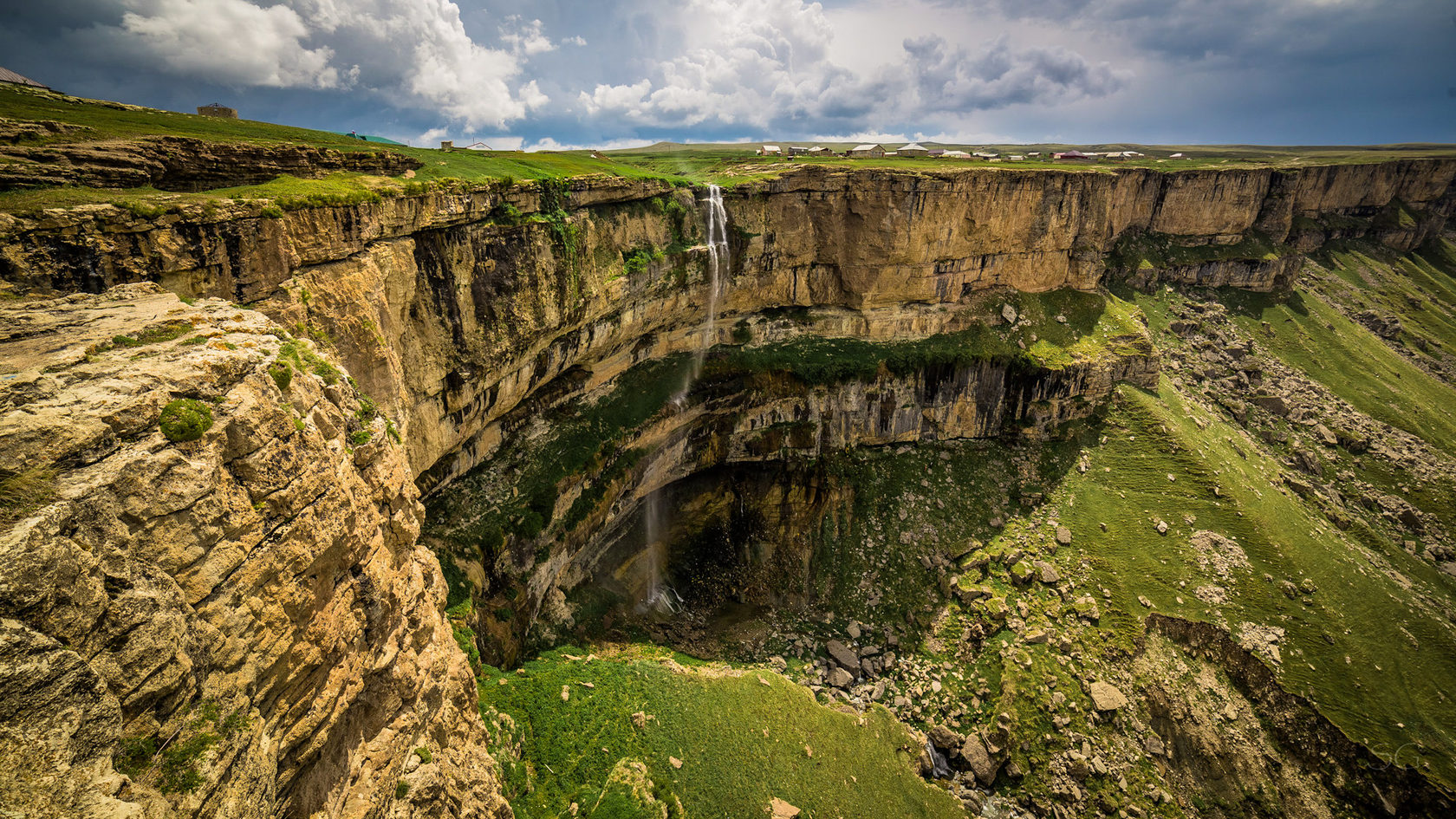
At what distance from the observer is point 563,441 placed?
85.1 feet

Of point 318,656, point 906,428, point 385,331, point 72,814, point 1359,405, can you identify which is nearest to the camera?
point 72,814

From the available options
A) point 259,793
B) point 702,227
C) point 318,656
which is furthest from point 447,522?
point 702,227

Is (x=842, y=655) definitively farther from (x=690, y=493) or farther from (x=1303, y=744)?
(x=1303, y=744)

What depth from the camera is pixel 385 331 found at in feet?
49.9

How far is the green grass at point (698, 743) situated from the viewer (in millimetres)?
17672

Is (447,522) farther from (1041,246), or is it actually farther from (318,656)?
(1041,246)

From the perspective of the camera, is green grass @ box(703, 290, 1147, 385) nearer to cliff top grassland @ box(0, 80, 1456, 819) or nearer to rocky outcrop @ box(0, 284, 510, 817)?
cliff top grassland @ box(0, 80, 1456, 819)

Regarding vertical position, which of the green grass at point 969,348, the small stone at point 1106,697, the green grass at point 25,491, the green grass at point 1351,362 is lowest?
the small stone at point 1106,697

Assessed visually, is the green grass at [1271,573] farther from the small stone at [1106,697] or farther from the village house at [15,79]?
the village house at [15,79]

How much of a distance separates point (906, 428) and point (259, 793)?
1329 inches

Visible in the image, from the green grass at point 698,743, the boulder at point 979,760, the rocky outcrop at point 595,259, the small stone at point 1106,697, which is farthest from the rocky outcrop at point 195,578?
the small stone at point 1106,697

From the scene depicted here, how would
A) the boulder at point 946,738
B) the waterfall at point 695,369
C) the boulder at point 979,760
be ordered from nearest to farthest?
the boulder at point 979,760, the boulder at point 946,738, the waterfall at point 695,369

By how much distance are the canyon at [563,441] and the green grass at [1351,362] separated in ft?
4.17

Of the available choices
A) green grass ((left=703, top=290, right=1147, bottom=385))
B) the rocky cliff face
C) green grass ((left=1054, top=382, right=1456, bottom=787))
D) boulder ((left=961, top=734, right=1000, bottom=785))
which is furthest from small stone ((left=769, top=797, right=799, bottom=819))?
green grass ((left=703, top=290, right=1147, bottom=385))
